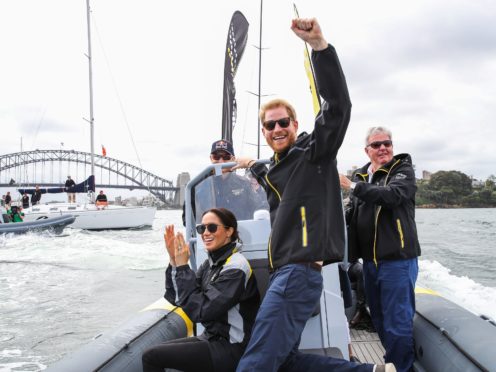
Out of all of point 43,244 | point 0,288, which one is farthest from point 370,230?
point 43,244

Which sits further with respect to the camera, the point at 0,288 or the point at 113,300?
the point at 0,288

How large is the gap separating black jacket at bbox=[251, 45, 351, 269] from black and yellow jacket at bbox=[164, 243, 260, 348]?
0.28 metres

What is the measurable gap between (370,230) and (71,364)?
2.00 meters

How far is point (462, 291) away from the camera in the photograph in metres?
8.18

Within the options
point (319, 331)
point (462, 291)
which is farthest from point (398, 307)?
point (462, 291)

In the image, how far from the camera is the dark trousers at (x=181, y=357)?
2.05 m

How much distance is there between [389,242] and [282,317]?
3.98 ft

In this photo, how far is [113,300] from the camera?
8203 mm

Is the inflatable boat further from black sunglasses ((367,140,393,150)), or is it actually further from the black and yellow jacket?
black sunglasses ((367,140,393,150))

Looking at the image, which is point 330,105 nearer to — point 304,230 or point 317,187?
point 317,187

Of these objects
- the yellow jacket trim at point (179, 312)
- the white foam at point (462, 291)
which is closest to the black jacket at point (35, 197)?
the white foam at point (462, 291)

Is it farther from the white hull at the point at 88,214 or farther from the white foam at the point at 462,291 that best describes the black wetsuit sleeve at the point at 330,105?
the white hull at the point at 88,214

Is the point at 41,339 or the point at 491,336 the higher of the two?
the point at 491,336

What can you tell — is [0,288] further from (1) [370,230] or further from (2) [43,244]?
(1) [370,230]
